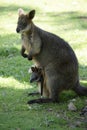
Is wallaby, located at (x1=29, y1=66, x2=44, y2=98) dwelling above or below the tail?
above

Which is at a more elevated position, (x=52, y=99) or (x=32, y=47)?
(x=32, y=47)

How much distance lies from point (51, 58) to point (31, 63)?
3888 mm

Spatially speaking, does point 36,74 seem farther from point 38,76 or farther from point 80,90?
point 80,90

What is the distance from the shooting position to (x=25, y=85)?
416 inches

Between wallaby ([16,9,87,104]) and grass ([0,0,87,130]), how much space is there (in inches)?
10.5

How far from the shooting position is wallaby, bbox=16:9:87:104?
9.04m

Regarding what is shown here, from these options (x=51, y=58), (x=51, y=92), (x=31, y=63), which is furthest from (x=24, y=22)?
(x=31, y=63)

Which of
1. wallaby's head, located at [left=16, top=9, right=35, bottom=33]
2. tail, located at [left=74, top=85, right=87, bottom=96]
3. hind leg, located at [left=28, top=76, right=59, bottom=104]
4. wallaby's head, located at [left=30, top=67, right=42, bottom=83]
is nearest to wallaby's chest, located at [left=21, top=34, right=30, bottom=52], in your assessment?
wallaby's head, located at [left=16, top=9, right=35, bottom=33]

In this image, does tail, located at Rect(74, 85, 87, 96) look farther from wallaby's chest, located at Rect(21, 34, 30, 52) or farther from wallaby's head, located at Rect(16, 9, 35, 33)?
wallaby's head, located at Rect(16, 9, 35, 33)

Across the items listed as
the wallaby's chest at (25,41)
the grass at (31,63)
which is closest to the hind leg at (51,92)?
the grass at (31,63)

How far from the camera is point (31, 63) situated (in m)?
13.1

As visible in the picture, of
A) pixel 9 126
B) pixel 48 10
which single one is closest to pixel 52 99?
pixel 9 126

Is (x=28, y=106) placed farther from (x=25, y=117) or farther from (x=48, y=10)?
(x=48, y=10)

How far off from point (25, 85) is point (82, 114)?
2.41 metres
